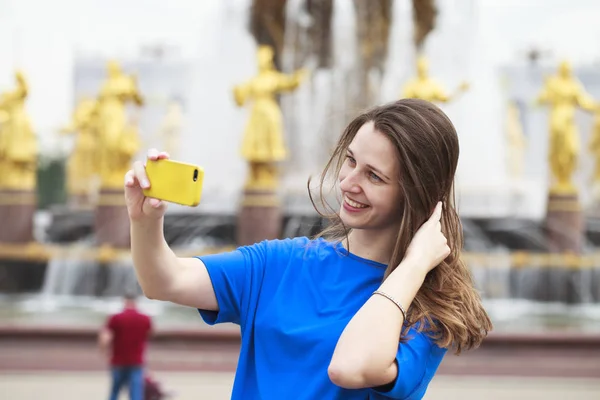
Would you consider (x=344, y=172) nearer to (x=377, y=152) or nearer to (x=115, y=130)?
(x=377, y=152)

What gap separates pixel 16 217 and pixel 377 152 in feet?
43.5

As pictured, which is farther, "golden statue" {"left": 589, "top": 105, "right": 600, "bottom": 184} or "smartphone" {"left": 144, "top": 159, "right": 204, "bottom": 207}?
"golden statue" {"left": 589, "top": 105, "right": 600, "bottom": 184}

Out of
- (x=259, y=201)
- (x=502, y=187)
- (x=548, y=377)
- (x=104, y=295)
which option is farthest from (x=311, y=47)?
(x=548, y=377)

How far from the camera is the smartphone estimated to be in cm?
140

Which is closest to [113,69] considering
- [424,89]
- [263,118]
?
[263,118]

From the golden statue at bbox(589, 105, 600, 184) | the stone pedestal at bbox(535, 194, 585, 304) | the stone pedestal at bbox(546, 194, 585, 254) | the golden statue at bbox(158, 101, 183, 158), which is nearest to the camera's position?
the stone pedestal at bbox(535, 194, 585, 304)

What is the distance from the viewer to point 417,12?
1731 cm

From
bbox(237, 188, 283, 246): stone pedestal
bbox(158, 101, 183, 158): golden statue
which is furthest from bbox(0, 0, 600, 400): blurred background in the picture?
bbox(158, 101, 183, 158): golden statue

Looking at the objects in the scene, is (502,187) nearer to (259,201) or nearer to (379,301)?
(259,201)

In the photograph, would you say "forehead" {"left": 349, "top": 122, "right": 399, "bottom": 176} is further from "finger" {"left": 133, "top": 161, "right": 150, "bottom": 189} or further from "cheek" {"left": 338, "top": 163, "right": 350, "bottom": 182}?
"finger" {"left": 133, "top": 161, "right": 150, "bottom": 189}

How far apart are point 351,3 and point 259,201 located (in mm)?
5717

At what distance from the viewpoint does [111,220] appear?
13164 millimetres

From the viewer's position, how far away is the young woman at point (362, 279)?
57.5 inches

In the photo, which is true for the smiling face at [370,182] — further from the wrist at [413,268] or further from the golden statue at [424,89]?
the golden statue at [424,89]
